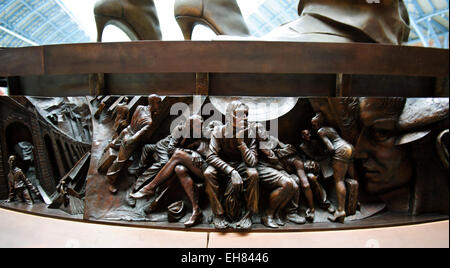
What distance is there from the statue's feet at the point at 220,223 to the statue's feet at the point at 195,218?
166 millimetres

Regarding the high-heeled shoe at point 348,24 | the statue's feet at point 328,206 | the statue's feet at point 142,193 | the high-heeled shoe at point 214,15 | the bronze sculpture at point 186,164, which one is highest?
the high-heeled shoe at point 214,15

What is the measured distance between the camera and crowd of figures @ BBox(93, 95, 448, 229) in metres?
2.86

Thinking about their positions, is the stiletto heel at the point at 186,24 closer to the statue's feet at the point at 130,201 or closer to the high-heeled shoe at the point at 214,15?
the high-heeled shoe at the point at 214,15

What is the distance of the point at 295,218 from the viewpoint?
2.96 metres

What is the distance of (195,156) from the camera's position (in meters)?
2.98

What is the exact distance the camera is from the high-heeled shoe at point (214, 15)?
193 inches

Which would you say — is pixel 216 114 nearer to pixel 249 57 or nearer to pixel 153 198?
pixel 249 57

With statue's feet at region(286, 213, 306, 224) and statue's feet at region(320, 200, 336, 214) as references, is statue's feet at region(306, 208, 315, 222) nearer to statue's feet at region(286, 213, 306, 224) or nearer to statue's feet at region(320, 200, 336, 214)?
statue's feet at region(286, 213, 306, 224)

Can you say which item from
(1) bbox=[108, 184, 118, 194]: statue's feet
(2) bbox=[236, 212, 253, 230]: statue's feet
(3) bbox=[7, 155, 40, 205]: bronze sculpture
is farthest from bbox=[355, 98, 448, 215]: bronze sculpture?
(3) bbox=[7, 155, 40, 205]: bronze sculpture

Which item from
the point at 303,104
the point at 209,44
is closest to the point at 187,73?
the point at 209,44

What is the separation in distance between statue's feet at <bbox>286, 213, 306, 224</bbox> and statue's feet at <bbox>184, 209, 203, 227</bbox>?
2.95ft

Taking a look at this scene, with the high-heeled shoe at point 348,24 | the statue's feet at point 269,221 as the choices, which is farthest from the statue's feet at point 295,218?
the high-heeled shoe at point 348,24

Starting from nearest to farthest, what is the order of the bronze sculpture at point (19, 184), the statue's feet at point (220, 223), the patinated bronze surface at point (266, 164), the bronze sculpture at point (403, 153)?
the statue's feet at point (220, 223), the patinated bronze surface at point (266, 164), the bronze sculpture at point (403, 153), the bronze sculpture at point (19, 184)

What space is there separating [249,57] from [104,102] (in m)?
1.72
